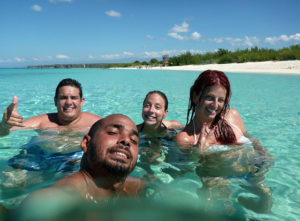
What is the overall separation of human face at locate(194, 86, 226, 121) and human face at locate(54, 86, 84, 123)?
2226 mm

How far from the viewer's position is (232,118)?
4203 millimetres

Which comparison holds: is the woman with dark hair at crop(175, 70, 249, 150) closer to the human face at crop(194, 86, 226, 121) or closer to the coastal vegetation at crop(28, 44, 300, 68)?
the human face at crop(194, 86, 226, 121)

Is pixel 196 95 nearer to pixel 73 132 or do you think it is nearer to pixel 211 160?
pixel 211 160

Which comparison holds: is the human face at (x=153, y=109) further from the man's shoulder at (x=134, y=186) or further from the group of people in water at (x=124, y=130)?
the man's shoulder at (x=134, y=186)

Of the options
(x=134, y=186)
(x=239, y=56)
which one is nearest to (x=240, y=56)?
(x=239, y=56)

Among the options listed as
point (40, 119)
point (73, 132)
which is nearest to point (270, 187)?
point (73, 132)

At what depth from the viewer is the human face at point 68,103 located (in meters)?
4.46

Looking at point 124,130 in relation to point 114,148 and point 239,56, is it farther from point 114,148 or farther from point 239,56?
point 239,56

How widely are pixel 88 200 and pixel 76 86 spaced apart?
2.87m

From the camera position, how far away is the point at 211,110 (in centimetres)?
338

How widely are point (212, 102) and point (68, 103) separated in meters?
2.49

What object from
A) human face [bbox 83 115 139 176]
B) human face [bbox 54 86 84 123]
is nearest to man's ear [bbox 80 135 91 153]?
human face [bbox 83 115 139 176]

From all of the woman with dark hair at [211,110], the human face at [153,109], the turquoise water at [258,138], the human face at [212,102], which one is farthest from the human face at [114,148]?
the human face at [153,109]

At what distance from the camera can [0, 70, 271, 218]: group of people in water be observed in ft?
6.81
